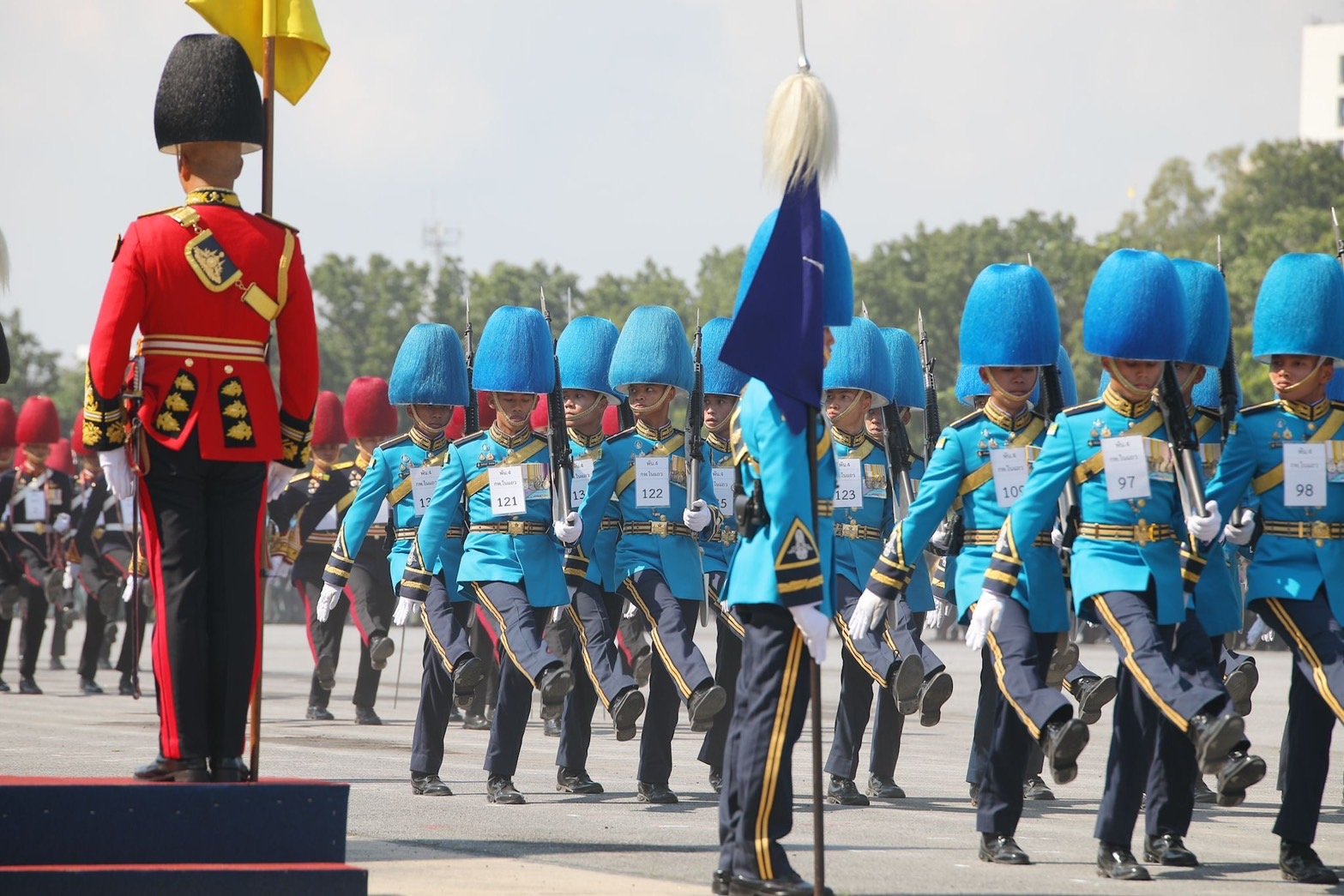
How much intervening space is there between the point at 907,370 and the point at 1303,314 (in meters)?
4.29

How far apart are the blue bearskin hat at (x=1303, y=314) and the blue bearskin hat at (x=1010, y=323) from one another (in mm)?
977

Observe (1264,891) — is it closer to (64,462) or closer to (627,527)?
(627,527)

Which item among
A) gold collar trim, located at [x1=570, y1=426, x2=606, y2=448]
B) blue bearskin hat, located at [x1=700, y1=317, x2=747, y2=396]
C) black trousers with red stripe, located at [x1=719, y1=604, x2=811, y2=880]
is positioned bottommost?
black trousers with red stripe, located at [x1=719, y1=604, x2=811, y2=880]

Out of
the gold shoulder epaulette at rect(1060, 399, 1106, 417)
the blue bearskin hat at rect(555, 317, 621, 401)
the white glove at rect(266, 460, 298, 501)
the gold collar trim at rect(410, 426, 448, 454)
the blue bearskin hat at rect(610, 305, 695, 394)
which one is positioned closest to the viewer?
the white glove at rect(266, 460, 298, 501)

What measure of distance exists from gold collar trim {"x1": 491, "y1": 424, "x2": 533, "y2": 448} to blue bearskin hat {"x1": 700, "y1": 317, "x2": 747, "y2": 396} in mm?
1508

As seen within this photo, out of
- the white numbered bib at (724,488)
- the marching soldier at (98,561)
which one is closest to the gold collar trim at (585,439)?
the white numbered bib at (724,488)

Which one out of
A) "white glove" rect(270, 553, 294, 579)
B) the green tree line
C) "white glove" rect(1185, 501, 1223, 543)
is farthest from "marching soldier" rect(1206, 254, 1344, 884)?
the green tree line

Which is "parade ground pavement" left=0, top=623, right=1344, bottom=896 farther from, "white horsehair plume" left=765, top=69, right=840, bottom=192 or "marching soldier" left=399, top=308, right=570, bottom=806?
"white horsehair plume" left=765, top=69, right=840, bottom=192

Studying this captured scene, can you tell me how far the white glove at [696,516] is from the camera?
1038 cm

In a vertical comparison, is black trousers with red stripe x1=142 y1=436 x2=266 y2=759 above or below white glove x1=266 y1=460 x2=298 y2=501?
below

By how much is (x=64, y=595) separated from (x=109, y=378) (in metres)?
12.5

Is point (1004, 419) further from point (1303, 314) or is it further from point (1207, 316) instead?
point (1303, 314)

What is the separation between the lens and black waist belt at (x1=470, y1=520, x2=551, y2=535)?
9.96 meters

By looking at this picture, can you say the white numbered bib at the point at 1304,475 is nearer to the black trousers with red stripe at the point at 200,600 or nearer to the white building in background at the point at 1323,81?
the black trousers with red stripe at the point at 200,600
